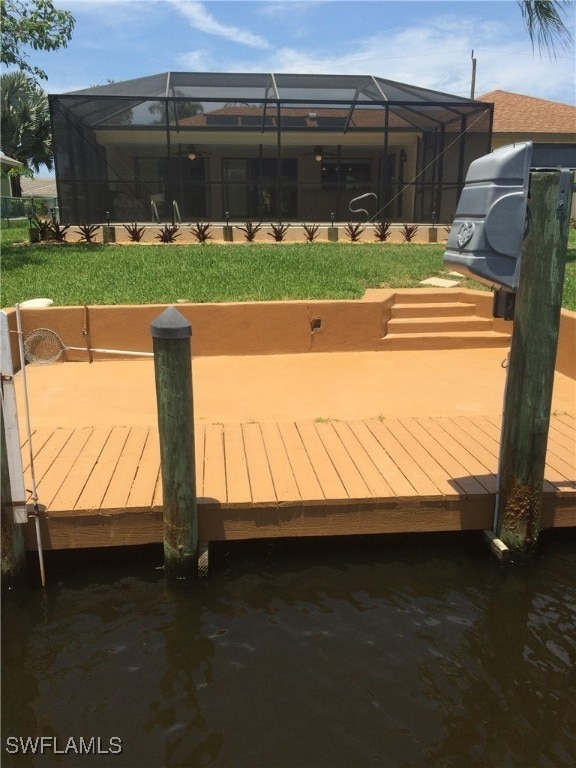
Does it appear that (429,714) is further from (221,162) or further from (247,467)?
(221,162)

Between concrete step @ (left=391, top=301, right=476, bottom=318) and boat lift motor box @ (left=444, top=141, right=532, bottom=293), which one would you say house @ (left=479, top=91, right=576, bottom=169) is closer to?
concrete step @ (left=391, top=301, right=476, bottom=318)

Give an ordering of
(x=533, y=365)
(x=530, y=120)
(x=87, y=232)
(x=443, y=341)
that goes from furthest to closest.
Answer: (x=530, y=120), (x=87, y=232), (x=443, y=341), (x=533, y=365)

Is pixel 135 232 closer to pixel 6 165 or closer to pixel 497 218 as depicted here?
pixel 6 165

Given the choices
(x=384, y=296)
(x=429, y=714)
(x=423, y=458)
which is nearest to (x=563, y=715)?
(x=429, y=714)

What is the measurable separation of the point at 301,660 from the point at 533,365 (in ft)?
7.12

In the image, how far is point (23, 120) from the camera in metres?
35.0

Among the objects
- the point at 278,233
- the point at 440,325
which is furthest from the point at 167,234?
the point at 440,325

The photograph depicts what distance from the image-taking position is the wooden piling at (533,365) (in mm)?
3564

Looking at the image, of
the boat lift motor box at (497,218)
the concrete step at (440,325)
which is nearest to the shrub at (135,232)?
the concrete step at (440,325)

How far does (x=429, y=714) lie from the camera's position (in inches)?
122

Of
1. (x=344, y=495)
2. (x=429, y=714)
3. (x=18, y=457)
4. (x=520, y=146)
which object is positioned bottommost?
(x=429, y=714)

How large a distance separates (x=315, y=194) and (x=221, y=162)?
3.47 metres

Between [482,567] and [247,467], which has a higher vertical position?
[247,467]

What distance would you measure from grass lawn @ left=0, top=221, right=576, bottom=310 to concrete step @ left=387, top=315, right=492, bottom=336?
2.67ft
